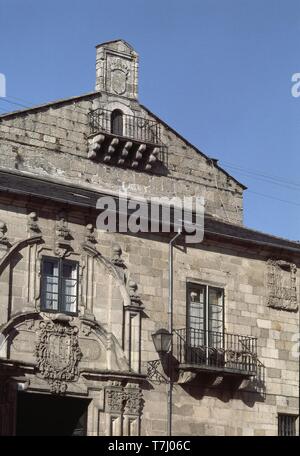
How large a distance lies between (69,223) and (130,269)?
180 centimetres

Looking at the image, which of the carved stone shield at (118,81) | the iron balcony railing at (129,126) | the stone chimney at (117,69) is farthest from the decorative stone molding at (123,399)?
the carved stone shield at (118,81)

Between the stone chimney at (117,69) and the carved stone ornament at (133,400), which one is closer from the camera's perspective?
the carved stone ornament at (133,400)

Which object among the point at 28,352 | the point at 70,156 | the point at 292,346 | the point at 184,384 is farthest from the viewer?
the point at 70,156

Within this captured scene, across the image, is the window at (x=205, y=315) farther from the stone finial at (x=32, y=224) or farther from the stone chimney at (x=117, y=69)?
the stone chimney at (x=117, y=69)

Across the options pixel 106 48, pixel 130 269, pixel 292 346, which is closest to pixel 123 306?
pixel 130 269

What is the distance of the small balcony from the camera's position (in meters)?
36.7

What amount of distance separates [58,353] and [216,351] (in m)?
4.05

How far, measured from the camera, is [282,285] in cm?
3077

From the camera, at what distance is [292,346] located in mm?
30625

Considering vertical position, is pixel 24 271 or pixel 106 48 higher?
pixel 106 48

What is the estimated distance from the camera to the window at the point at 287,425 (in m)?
29.8

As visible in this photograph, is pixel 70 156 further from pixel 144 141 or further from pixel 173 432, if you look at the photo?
pixel 173 432

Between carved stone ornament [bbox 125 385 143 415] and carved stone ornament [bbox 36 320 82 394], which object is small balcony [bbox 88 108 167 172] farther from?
carved stone ornament [bbox 125 385 143 415]

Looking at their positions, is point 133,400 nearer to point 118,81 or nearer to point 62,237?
point 62,237
